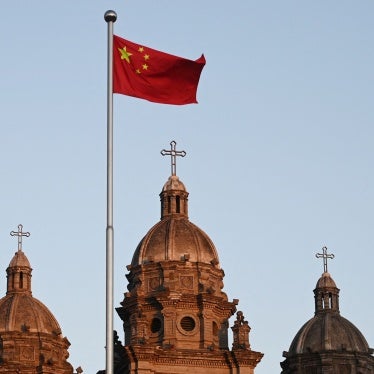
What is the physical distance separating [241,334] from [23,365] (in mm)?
21919

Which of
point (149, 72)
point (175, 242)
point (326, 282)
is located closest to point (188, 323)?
point (175, 242)

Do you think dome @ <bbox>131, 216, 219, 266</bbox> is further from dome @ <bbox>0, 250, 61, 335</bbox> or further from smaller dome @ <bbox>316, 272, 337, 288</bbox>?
smaller dome @ <bbox>316, 272, 337, 288</bbox>

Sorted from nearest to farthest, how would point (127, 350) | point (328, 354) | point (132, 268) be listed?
point (127, 350) < point (132, 268) < point (328, 354)

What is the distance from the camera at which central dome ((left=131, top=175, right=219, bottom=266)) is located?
94.6 metres

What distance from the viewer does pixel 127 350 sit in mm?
89688

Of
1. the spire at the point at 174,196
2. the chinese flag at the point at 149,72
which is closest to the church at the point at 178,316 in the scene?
the spire at the point at 174,196

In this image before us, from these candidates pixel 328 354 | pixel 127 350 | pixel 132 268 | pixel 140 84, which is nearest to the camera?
pixel 140 84

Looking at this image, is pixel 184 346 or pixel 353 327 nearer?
pixel 184 346

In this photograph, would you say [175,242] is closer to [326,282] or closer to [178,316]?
[178,316]

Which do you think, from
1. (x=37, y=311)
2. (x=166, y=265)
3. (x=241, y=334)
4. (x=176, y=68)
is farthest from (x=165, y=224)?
(x=176, y=68)

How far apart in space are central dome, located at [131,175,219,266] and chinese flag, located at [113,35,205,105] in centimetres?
4872

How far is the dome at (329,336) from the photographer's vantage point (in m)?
107

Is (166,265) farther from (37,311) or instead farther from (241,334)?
(37,311)

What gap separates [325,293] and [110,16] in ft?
227
